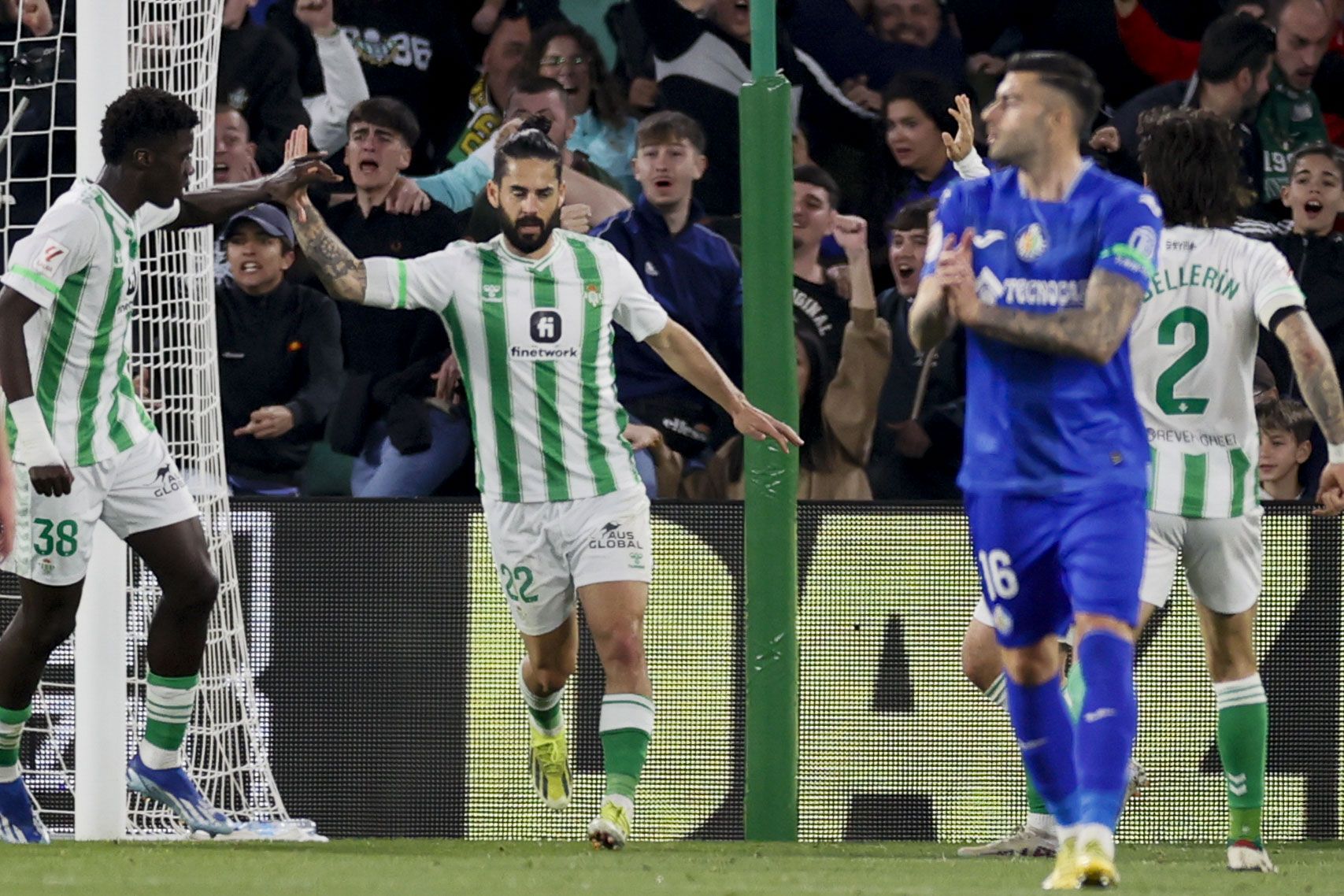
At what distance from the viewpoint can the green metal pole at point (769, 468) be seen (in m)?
6.68

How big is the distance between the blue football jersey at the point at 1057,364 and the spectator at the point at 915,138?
12.2 ft

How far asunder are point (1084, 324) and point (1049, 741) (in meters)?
0.95

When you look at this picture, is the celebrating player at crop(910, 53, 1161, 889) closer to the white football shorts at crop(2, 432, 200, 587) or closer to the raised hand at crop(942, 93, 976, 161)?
the raised hand at crop(942, 93, 976, 161)

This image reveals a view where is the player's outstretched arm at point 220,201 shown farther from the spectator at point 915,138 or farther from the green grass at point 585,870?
the spectator at point 915,138

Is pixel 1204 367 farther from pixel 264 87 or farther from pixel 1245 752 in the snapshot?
pixel 264 87

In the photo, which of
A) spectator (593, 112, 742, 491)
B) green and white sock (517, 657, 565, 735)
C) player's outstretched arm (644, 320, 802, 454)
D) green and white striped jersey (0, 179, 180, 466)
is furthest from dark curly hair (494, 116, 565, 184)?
spectator (593, 112, 742, 491)

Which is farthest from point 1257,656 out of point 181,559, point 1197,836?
point 181,559

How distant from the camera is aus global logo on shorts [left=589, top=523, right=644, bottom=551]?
605 centimetres

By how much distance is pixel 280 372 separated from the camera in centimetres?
798

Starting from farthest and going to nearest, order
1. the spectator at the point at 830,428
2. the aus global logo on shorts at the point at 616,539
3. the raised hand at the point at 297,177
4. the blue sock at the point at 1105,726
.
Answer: the spectator at the point at 830,428 < the aus global logo on shorts at the point at 616,539 < the raised hand at the point at 297,177 < the blue sock at the point at 1105,726

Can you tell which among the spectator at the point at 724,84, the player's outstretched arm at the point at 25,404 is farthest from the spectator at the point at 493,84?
the player's outstretched arm at the point at 25,404

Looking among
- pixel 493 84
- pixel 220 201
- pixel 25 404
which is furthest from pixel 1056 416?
pixel 493 84

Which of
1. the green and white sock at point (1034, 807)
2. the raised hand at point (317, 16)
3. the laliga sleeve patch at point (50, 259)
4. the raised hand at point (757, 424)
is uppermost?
the raised hand at point (317, 16)

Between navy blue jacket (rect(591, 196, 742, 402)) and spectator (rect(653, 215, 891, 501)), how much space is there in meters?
0.30
